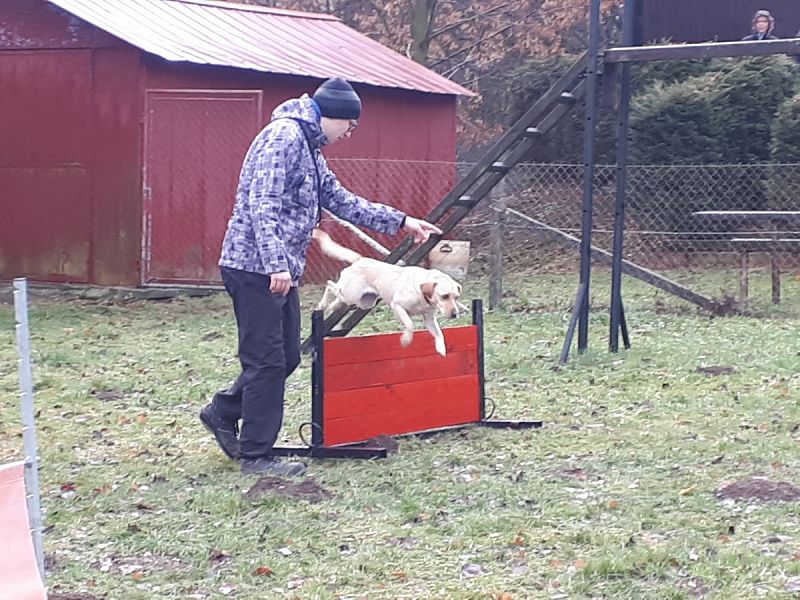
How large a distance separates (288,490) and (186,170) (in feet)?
31.2

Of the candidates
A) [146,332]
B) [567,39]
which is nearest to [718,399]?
[146,332]

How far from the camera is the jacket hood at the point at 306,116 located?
6.09 meters

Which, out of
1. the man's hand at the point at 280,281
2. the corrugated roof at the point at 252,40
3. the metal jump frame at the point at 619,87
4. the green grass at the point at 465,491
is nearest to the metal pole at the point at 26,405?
the green grass at the point at 465,491

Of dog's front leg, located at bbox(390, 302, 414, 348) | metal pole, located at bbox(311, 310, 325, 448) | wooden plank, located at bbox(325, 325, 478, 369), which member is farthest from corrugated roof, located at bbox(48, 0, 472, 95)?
metal pole, located at bbox(311, 310, 325, 448)

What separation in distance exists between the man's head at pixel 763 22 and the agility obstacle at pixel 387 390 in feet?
11.8

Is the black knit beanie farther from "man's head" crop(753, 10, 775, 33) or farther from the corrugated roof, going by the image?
the corrugated roof

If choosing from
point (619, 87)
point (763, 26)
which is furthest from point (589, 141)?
point (763, 26)

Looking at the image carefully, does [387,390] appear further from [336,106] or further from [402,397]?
[336,106]

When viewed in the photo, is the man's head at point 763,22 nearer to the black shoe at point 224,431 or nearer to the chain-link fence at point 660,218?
the black shoe at point 224,431

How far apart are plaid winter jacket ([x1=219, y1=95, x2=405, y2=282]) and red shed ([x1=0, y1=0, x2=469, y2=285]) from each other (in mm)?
8427

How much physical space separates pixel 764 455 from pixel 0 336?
7.34 meters

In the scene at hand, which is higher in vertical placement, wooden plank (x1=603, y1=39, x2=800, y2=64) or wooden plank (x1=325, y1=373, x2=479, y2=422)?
wooden plank (x1=603, y1=39, x2=800, y2=64)

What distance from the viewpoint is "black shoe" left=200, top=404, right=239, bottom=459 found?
6.41m

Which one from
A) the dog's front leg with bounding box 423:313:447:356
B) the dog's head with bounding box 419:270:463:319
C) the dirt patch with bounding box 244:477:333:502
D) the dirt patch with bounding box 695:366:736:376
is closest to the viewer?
the dirt patch with bounding box 244:477:333:502
